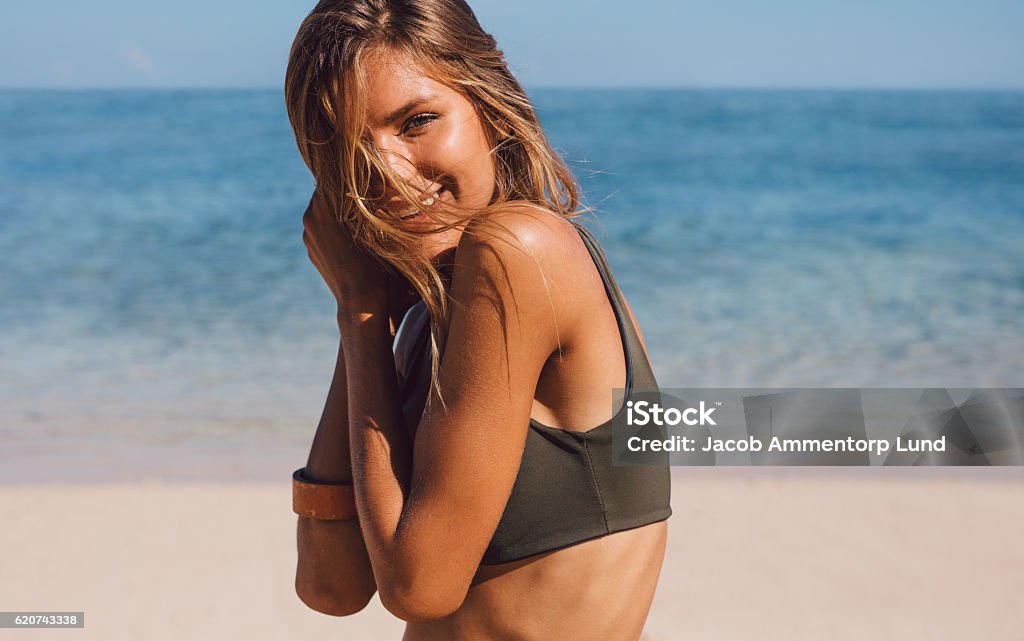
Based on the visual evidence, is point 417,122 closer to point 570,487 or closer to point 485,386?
point 485,386

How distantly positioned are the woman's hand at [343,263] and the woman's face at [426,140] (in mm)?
114

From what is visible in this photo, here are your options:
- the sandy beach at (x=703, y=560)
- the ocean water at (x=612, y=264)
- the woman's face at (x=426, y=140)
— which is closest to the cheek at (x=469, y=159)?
the woman's face at (x=426, y=140)

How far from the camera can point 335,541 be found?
5.68 feet

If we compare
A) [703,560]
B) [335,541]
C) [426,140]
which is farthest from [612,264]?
[426,140]

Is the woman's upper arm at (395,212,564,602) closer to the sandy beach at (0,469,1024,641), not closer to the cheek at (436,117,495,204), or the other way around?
the cheek at (436,117,495,204)

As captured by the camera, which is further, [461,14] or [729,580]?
[729,580]

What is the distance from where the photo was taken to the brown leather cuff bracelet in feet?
5.65

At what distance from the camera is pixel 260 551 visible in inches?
193

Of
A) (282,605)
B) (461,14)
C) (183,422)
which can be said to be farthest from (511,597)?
(183,422)

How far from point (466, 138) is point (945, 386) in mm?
6692

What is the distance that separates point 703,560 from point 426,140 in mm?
3653

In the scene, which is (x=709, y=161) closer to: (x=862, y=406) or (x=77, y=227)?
(x=77, y=227)

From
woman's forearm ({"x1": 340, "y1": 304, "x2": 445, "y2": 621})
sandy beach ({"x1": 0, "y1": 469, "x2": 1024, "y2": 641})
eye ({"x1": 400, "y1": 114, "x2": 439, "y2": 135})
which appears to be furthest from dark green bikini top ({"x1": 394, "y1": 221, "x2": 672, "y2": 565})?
sandy beach ({"x1": 0, "y1": 469, "x2": 1024, "y2": 641})

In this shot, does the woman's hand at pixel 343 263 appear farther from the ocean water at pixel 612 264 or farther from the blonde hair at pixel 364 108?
the ocean water at pixel 612 264
